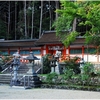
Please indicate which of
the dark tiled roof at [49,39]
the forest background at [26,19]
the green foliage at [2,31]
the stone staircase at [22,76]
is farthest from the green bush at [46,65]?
the green foliage at [2,31]

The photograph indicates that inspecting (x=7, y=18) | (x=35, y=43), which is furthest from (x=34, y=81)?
(x=7, y=18)

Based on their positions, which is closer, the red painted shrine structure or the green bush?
the green bush

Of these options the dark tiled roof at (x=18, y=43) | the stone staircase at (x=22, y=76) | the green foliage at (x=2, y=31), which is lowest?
the stone staircase at (x=22, y=76)

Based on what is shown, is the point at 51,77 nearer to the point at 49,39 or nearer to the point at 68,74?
the point at 68,74

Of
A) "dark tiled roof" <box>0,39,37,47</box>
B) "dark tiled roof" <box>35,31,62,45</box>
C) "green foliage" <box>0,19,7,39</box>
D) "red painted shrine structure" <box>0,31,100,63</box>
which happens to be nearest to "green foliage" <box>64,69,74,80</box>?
"red painted shrine structure" <box>0,31,100,63</box>

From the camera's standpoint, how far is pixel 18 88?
16.3 metres

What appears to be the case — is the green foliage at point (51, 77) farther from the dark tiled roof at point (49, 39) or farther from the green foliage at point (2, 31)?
the green foliage at point (2, 31)

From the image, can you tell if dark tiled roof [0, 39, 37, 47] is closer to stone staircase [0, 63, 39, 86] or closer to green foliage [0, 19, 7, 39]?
stone staircase [0, 63, 39, 86]

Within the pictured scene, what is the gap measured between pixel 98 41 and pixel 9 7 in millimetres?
30148

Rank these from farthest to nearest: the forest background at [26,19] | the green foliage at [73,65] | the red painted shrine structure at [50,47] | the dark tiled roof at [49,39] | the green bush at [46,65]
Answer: the forest background at [26,19]
the dark tiled roof at [49,39]
the red painted shrine structure at [50,47]
the green bush at [46,65]
the green foliage at [73,65]

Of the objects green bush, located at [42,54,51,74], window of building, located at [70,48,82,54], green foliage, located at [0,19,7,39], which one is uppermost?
green foliage, located at [0,19,7,39]

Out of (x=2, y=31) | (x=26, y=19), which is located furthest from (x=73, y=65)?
(x=26, y=19)

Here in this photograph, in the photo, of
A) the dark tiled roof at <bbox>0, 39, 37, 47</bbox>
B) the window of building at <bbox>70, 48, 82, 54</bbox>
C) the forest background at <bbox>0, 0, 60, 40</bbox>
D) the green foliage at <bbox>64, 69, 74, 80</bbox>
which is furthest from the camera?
the forest background at <bbox>0, 0, 60, 40</bbox>

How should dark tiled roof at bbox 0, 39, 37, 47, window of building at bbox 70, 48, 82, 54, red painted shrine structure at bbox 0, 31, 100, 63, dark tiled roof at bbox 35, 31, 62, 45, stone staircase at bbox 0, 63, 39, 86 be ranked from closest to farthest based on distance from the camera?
stone staircase at bbox 0, 63, 39, 86 → red painted shrine structure at bbox 0, 31, 100, 63 → window of building at bbox 70, 48, 82, 54 → dark tiled roof at bbox 35, 31, 62, 45 → dark tiled roof at bbox 0, 39, 37, 47
